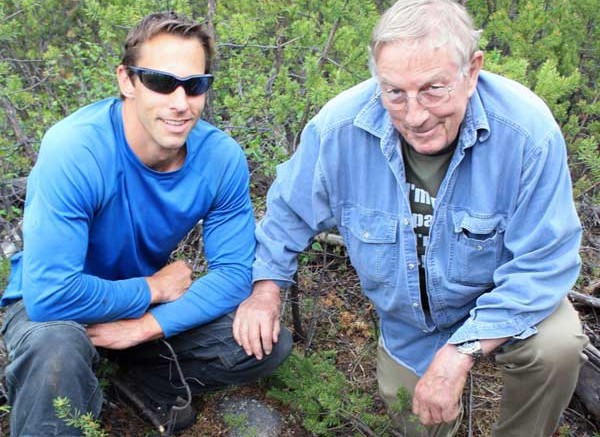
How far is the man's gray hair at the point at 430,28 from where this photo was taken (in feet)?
7.23

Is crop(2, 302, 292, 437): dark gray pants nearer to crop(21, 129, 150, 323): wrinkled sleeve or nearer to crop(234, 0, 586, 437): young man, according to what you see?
crop(21, 129, 150, 323): wrinkled sleeve

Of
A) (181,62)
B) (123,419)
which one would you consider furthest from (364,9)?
(123,419)

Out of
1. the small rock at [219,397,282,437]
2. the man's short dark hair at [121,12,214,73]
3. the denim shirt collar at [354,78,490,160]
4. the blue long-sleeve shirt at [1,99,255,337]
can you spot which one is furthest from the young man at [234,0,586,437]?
the man's short dark hair at [121,12,214,73]

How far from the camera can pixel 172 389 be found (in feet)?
10.3

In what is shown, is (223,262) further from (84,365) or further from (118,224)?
(84,365)

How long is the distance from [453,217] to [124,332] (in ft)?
4.46

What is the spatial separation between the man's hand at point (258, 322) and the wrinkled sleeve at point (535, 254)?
76 cm

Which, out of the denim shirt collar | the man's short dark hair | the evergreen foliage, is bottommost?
the evergreen foliage

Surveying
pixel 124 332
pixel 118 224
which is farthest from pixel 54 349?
pixel 118 224

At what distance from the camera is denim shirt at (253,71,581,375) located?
7.72 feet

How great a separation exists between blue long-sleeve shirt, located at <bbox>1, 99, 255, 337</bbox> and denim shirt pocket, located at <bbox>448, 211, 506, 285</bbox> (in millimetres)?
871

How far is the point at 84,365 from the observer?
2.50 meters

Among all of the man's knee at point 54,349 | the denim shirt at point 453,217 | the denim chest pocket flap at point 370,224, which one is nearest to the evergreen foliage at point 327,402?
the denim shirt at point 453,217

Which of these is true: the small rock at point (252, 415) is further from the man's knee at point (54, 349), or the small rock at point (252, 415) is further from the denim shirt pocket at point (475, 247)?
the denim shirt pocket at point (475, 247)
